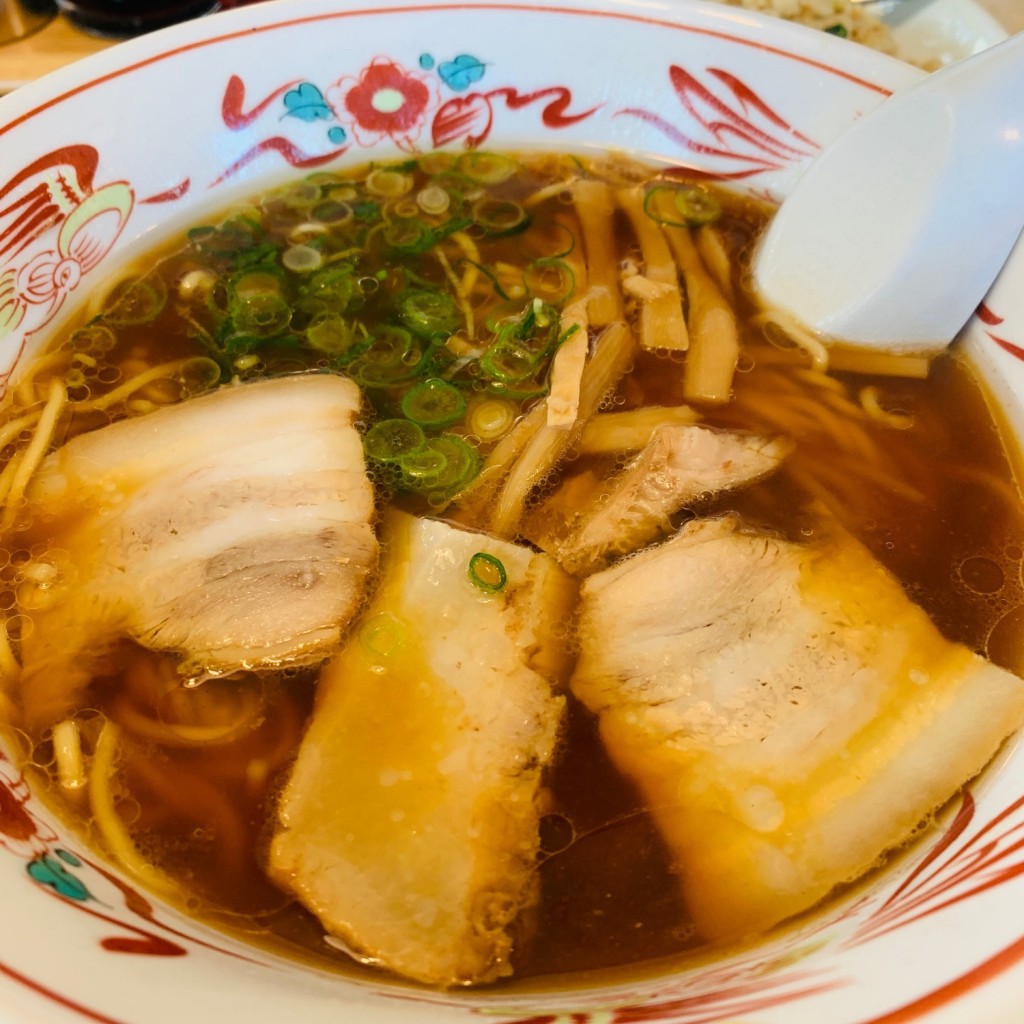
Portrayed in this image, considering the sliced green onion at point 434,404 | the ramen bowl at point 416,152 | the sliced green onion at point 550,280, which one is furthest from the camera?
the sliced green onion at point 550,280

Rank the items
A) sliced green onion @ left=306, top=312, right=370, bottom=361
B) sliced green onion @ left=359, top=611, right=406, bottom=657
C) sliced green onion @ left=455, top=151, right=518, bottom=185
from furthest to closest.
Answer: sliced green onion @ left=455, top=151, right=518, bottom=185
sliced green onion @ left=306, top=312, right=370, bottom=361
sliced green onion @ left=359, top=611, right=406, bottom=657

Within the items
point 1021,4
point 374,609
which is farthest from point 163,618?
point 1021,4

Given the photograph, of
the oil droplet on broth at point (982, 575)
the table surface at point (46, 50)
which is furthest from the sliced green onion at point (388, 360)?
the table surface at point (46, 50)

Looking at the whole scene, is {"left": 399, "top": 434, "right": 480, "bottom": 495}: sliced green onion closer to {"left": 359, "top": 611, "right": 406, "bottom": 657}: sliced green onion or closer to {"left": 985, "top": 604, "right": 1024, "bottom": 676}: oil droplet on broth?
{"left": 359, "top": 611, "right": 406, "bottom": 657}: sliced green onion

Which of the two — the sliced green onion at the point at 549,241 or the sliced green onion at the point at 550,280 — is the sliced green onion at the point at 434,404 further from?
the sliced green onion at the point at 549,241

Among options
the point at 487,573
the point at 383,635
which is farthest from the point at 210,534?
the point at 487,573

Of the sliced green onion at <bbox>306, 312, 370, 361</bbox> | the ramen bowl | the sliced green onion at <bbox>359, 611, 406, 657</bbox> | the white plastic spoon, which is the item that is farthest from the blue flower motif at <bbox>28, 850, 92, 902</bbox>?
the white plastic spoon

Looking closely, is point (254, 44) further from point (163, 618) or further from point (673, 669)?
point (673, 669)
